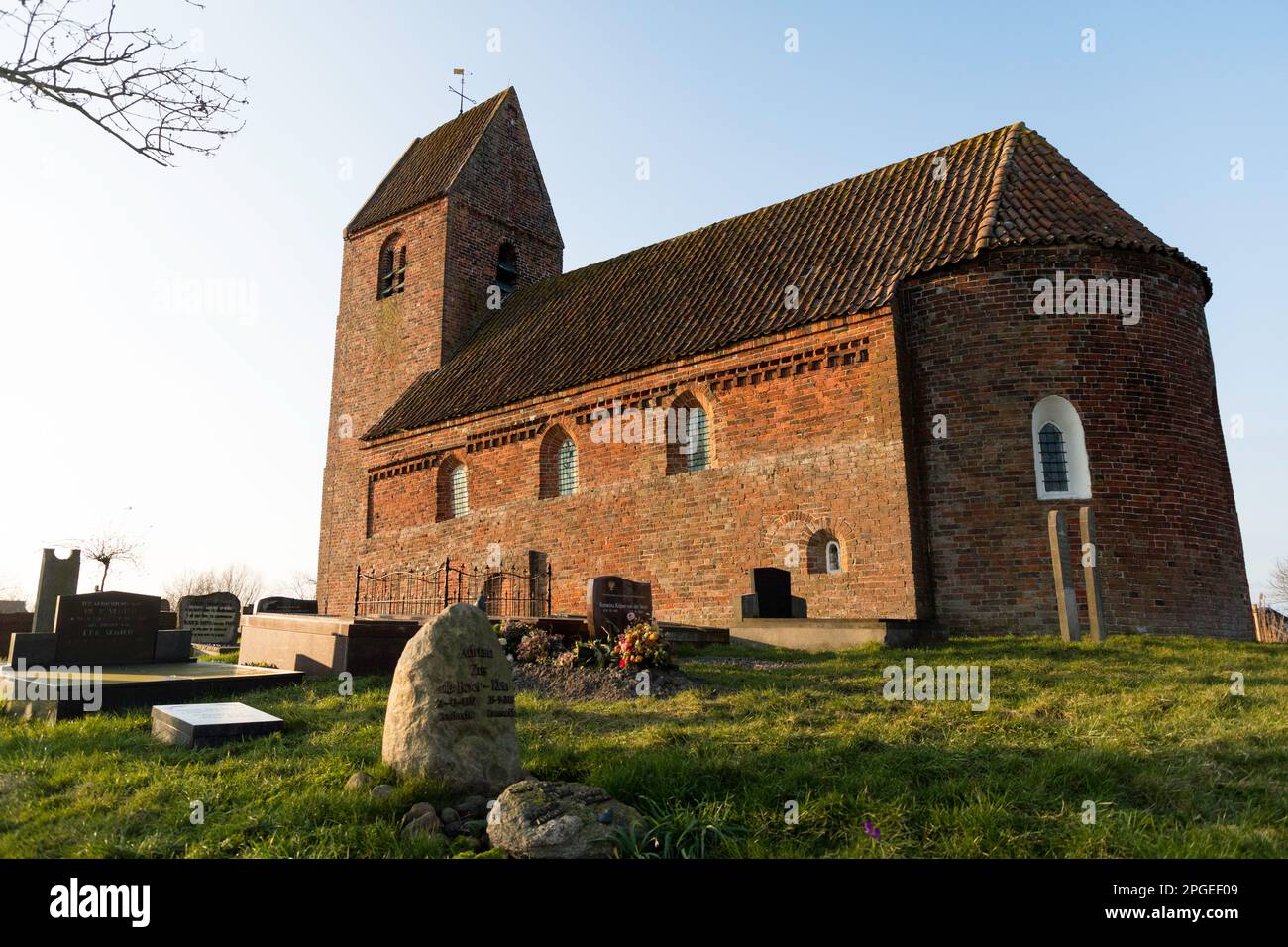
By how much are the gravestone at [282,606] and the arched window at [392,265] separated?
9.63 metres

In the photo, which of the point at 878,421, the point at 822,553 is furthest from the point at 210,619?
the point at 878,421

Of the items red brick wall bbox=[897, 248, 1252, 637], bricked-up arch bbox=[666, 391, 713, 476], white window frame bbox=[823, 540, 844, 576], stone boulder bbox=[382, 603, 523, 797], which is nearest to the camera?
stone boulder bbox=[382, 603, 523, 797]

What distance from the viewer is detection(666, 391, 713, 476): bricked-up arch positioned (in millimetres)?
17078

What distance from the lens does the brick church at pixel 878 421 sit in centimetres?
1355

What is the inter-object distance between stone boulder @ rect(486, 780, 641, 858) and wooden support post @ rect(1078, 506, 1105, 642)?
9.01 m

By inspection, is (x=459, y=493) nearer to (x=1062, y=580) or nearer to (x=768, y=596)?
(x=768, y=596)

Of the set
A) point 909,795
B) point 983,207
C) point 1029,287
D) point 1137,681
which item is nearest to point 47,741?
point 909,795

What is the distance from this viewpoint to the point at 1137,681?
8.75m

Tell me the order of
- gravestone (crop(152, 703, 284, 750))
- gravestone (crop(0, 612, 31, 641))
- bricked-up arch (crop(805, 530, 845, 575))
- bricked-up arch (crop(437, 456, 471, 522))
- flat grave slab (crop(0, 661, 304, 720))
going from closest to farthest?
gravestone (crop(152, 703, 284, 750)), flat grave slab (crop(0, 661, 304, 720)), bricked-up arch (crop(805, 530, 845, 575)), gravestone (crop(0, 612, 31, 641)), bricked-up arch (crop(437, 456, 471, 522))

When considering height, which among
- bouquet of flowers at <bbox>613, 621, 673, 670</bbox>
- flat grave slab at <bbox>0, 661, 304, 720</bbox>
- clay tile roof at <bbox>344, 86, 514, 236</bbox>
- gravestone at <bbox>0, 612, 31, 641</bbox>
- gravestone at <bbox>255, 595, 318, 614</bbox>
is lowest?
flat grave slab at <bbox>0, 661, 304, 720</bbox>

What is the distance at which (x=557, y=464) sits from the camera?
768 inches

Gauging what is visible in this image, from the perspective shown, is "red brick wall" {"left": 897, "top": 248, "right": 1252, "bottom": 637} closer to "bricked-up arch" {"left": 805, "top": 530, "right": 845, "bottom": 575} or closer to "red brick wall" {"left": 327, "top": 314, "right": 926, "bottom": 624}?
"red brick wall" {"left": 327, "top": 314, "right": 926, "bottom": 624}

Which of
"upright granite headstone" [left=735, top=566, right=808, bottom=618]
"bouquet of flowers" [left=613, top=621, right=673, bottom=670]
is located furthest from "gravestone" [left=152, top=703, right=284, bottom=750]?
"upright granite headstone" [left=735, top=566, right=808, bottom=618]

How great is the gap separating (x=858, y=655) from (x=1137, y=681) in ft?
11.5
